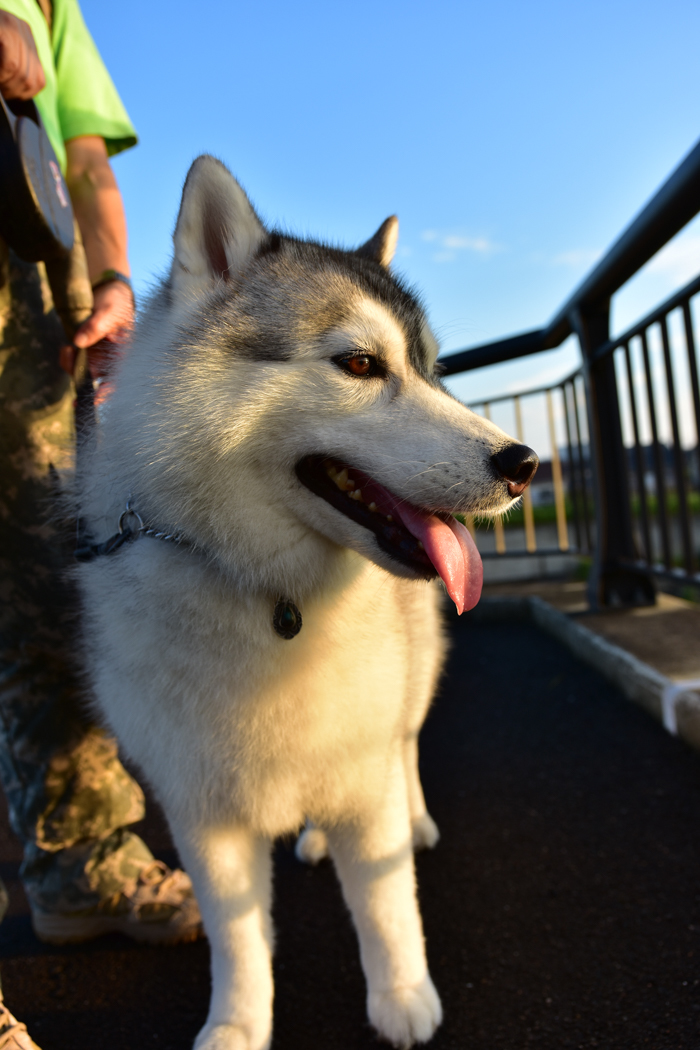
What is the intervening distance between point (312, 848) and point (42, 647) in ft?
3.33

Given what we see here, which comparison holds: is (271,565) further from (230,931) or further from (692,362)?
(692,362)

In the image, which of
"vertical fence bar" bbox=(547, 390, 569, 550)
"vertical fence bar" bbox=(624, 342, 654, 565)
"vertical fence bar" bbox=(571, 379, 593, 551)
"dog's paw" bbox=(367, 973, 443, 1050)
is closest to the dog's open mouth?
"dog's paw" bbox=(367, 973, 443, 1050)

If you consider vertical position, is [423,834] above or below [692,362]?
below

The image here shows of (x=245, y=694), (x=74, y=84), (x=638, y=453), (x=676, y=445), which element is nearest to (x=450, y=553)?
(x=245, y=694)

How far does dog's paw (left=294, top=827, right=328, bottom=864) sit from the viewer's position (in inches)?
77.1

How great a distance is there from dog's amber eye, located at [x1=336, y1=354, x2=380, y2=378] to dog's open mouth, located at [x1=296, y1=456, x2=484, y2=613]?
0.62 feet

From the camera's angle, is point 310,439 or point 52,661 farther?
point 52,661

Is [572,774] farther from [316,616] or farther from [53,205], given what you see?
[53,205]

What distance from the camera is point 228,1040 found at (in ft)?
4.04

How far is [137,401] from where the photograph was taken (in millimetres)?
1300

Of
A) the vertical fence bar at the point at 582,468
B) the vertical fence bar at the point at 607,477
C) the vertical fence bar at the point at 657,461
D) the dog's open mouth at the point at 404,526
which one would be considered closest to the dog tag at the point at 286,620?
the dog's open mouth at the point at 404,526

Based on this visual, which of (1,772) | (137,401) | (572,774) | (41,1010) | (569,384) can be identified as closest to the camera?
(137,401)

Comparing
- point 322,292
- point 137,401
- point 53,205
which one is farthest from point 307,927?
point 53,205

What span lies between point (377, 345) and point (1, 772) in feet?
5.14
